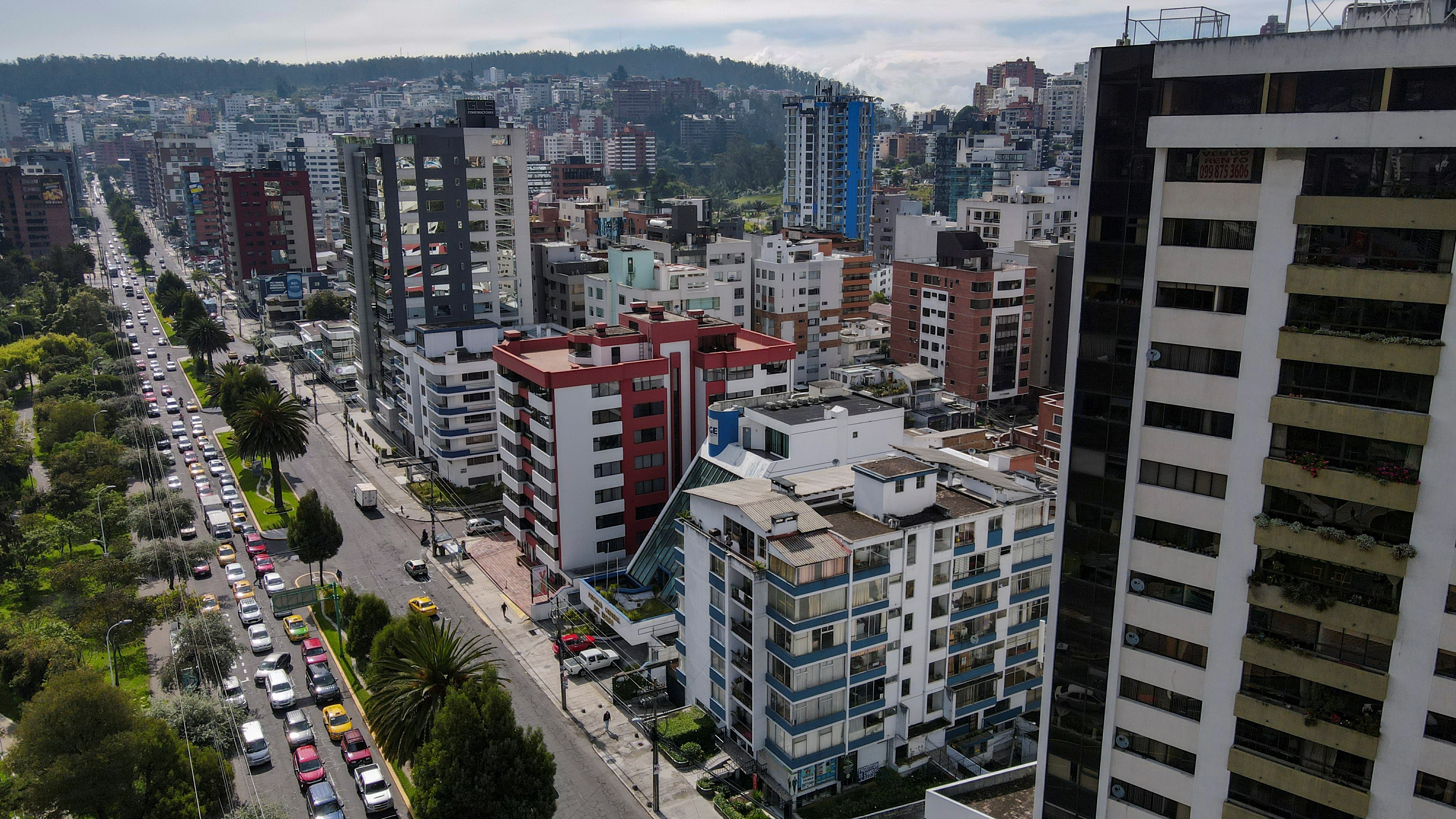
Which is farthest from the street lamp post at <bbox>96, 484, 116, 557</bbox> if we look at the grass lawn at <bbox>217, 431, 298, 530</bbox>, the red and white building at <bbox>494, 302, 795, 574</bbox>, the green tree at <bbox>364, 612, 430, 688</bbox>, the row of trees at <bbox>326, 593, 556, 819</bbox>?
the row of trees at <bbox>326, 593, 556, 819</bbox>

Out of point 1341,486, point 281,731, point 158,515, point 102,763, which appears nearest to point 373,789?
point 281,731

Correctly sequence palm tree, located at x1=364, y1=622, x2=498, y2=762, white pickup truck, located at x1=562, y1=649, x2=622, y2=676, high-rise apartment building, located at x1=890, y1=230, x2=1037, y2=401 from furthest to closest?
1. high-rise apartment building, located at x1=890, y1=230, x2=1037, y2=401
2. white pickup truck, located at x1=562, y1=649, x2=622, y2=676
3. palm tree, located at x1=364, y1=622, x2=498, y2=762

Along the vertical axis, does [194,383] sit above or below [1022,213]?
below

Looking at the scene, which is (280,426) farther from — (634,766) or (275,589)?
(634,766)

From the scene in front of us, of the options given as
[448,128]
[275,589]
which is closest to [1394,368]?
[275,589]

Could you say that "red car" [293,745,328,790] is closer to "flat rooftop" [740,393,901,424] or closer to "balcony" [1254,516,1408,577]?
"flat rooftop" [740,393,901,424]

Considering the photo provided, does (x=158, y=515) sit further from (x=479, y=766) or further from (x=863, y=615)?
(x=863, y=615)

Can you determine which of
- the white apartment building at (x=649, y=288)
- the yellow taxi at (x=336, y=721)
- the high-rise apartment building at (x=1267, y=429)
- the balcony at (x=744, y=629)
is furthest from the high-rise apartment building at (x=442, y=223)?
the high-rise apartment building at (x=1267, y=429)
